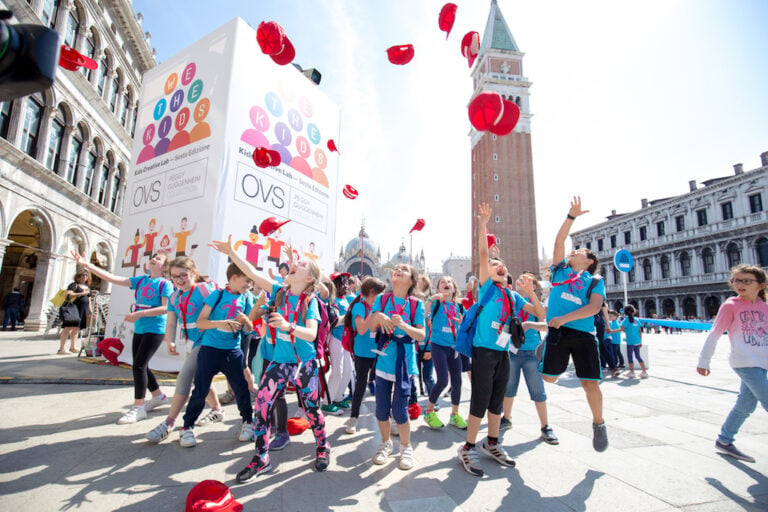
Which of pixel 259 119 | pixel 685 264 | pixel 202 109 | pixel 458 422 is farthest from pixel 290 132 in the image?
pixel 685 264

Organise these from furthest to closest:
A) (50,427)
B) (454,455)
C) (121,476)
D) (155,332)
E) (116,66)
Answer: (116,66), (155,332), (50,427), (454,455), (121,476)

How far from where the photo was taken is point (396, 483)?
2922 millimetres

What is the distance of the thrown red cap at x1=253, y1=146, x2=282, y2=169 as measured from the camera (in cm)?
779

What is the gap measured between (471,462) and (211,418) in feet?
10.4

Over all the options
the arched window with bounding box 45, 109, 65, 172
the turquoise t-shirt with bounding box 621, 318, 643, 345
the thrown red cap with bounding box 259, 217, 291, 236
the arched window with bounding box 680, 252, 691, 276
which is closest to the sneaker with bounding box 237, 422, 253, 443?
the thrown red cap with bounding box 259, 217, 291, 236

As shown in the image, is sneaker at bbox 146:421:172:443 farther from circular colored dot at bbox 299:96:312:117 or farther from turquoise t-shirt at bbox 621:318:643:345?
turquoise t-shirt at bbox 621:318:643:345

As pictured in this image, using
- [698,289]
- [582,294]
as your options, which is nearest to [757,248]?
[698,289]

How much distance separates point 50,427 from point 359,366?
11.3 ft

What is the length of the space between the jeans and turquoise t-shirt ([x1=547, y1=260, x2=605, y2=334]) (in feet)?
5.09

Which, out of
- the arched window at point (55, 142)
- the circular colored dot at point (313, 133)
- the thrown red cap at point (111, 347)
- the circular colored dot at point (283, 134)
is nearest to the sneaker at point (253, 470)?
the thrown red cap at point (111, 347)

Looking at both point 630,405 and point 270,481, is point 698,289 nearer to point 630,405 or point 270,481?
point 630,405

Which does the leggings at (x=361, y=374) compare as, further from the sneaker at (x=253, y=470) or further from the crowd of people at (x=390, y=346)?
the sneaker at (x=253, y=470)

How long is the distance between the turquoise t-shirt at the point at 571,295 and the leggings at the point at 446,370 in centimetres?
141

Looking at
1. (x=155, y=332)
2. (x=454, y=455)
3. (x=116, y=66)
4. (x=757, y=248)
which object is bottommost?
(x=454, y=455)
